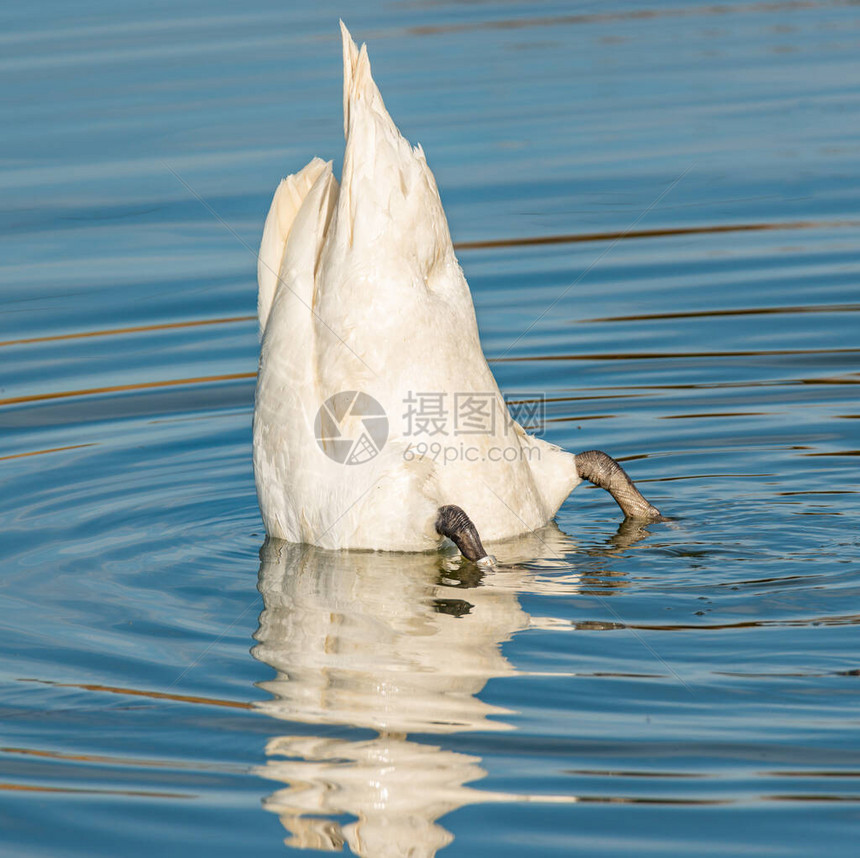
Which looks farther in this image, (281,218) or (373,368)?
(281,218)

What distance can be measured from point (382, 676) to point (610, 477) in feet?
6.63

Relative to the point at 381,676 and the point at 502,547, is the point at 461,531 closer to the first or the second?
the point at 502,547

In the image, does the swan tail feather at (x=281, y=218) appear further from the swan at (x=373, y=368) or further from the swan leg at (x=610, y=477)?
the swan leg at (x=610, y=477)

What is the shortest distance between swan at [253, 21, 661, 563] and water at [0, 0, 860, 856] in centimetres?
30

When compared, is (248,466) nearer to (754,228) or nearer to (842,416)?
(842,416)

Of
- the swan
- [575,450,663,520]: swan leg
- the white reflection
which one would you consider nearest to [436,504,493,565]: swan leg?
the swan

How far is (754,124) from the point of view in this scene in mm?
14188

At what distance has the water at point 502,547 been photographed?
484cm

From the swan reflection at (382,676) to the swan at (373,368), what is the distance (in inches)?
6.8

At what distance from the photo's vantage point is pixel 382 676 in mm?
5668

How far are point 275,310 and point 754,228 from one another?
6.33 m

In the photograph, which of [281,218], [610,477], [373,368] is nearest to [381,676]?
[373,368]

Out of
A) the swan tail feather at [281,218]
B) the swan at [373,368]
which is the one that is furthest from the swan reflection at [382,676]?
the swan tail feather at [281,218]

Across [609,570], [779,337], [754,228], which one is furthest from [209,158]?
[609,570]
